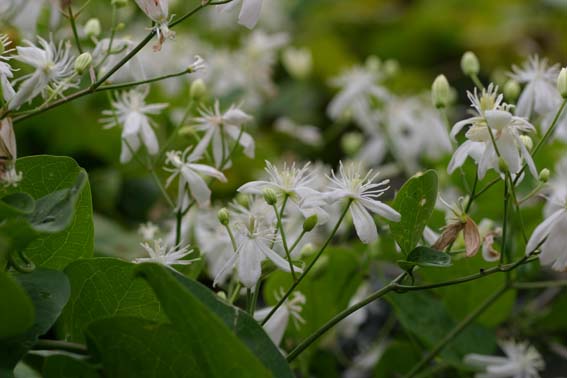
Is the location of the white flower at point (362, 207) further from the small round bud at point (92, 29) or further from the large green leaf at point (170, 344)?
the small round bud at point (92, 29)

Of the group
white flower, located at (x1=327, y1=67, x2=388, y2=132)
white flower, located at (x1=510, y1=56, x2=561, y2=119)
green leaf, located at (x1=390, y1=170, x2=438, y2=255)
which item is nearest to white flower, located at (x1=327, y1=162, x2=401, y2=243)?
green leaf, located at (x1=390, y1=170, x2=438, y2=255)

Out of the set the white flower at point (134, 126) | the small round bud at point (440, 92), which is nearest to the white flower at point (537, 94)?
the small round bud at point (440, 92)

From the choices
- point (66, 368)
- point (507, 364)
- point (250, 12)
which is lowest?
point (507, 364)

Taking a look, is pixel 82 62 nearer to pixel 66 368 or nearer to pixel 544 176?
pixel 66 368

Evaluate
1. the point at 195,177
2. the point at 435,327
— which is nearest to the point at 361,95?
the point at 435,327

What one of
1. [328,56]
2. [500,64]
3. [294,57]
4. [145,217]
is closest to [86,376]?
[145,217]

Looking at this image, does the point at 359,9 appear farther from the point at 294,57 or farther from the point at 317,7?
the point at 294,57

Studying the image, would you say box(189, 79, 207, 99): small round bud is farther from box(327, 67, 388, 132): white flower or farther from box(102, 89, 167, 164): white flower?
box(327, 67, 388, 132): white flower
